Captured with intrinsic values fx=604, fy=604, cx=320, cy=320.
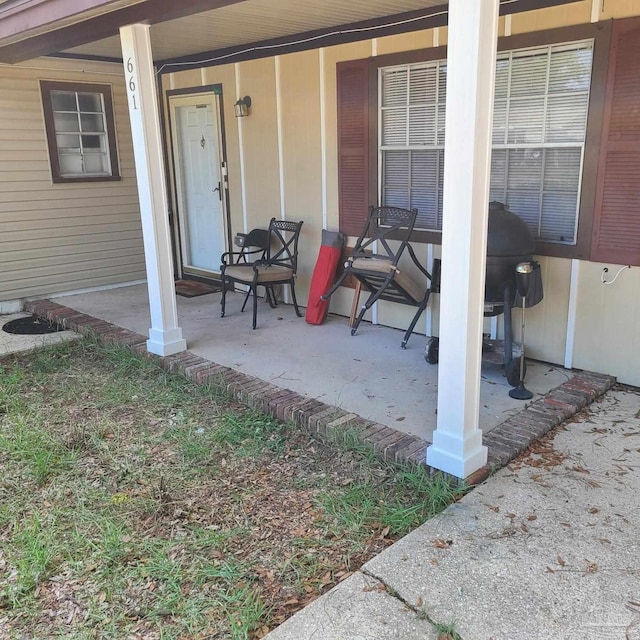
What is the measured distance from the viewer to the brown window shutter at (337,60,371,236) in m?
4.47

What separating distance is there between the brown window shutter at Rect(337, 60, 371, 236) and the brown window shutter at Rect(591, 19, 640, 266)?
173 cm

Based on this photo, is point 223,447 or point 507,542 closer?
point 507,542

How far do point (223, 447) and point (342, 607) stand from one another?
1.32m

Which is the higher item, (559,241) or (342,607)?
(559,241)

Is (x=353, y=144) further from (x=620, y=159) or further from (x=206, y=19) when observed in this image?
(x=620, y=159)

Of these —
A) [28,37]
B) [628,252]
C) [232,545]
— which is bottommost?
[232,545]

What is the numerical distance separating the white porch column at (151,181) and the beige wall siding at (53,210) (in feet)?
6.75

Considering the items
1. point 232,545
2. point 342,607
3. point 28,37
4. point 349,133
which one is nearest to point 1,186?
point 28,37

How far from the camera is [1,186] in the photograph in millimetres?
5465

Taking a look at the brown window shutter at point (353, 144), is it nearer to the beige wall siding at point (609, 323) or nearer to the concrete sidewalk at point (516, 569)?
the beige wall siding at point (609, 323)

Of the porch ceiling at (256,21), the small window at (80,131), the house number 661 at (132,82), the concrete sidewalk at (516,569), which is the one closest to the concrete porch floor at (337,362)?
Answer: the concrete sidewalk at (516,569)

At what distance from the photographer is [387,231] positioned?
4.30 metres

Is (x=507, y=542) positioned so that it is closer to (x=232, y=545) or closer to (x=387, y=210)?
(x=232, y=545)

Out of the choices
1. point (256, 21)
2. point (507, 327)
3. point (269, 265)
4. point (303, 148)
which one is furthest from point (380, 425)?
point (256, 21)
